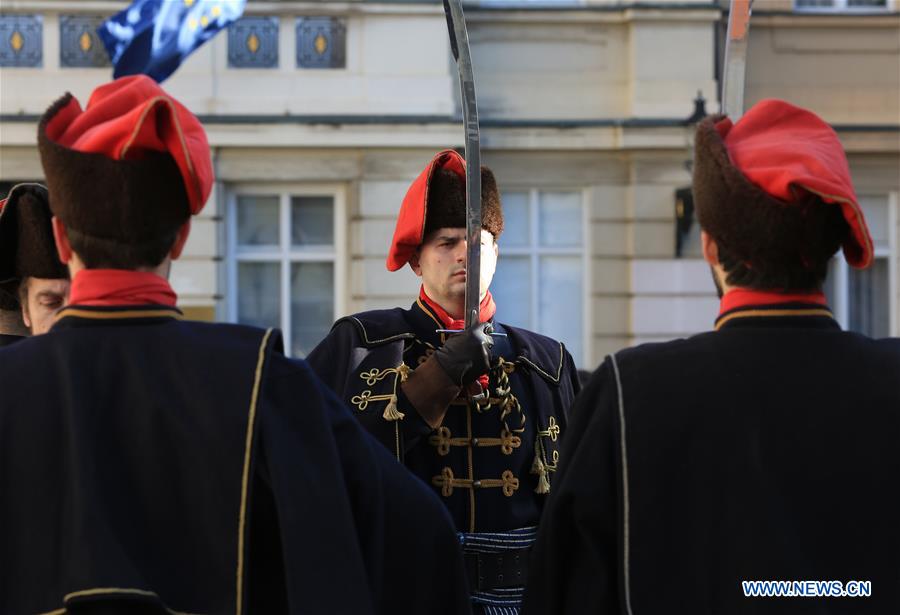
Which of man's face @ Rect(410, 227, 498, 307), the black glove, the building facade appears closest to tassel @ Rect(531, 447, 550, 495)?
the black glove

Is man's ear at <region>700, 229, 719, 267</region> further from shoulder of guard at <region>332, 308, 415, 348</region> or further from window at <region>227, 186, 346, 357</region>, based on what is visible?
window at <region>227, 186, 346, 357</region>

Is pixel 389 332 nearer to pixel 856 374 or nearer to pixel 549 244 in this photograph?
pixel 856 374

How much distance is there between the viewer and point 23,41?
38.4 ft

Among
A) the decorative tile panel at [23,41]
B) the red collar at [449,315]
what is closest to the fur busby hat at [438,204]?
the red collar at [449,315]

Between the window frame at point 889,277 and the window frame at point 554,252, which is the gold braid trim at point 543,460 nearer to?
the window frame at point 554,252

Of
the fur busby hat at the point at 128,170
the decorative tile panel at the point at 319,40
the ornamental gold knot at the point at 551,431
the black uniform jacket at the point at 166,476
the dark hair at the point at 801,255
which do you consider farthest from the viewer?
the decorative tile panel at the point at 319,40

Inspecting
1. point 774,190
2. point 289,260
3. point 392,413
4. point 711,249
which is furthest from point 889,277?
point 774,190

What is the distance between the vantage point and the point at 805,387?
2879mm

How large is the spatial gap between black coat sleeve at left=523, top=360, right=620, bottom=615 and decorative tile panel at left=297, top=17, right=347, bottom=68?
9.11 m

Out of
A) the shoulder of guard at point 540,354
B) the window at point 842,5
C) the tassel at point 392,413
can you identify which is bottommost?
the tassel at point 392,413

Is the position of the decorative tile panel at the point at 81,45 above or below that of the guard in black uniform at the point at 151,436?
above

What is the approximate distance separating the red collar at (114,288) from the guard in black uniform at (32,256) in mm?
993

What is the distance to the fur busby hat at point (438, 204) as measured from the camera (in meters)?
4.33

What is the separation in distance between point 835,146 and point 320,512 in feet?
4.08
